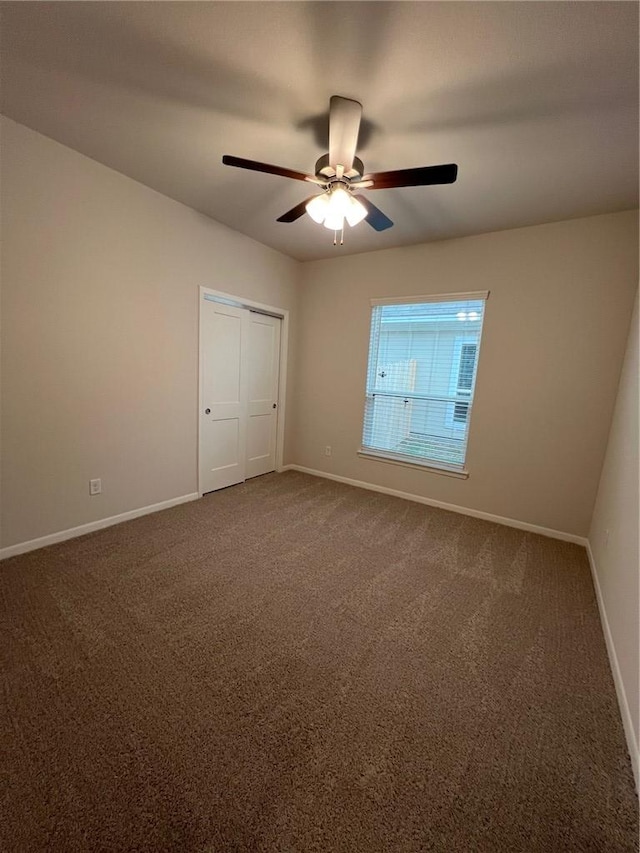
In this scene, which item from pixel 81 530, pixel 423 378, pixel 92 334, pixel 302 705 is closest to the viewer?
pixel 302 705

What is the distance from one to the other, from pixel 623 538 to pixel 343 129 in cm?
266

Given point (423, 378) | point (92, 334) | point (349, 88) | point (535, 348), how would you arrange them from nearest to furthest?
point (349, 88) < point (92, 334) < point (535, 348) < point (423, 378)

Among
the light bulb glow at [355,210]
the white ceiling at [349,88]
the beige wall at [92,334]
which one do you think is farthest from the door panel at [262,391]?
the light bulb glow at [355,210]

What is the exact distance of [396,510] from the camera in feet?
11.1

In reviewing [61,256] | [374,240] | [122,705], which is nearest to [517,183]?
[374,240]

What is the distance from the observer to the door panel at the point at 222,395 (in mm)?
3355

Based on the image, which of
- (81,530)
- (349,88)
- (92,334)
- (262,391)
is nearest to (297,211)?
(349,88)

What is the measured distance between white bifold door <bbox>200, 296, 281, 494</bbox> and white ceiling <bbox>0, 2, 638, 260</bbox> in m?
1.31

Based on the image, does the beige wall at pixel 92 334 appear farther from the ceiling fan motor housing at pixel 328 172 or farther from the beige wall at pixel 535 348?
the beige wall at pixel 535 348

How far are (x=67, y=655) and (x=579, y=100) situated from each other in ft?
11.8

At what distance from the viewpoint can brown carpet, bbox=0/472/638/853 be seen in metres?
1.00

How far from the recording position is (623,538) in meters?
1.81

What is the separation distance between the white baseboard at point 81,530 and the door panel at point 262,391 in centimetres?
110

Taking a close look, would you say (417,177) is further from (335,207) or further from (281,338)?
(281,338)
